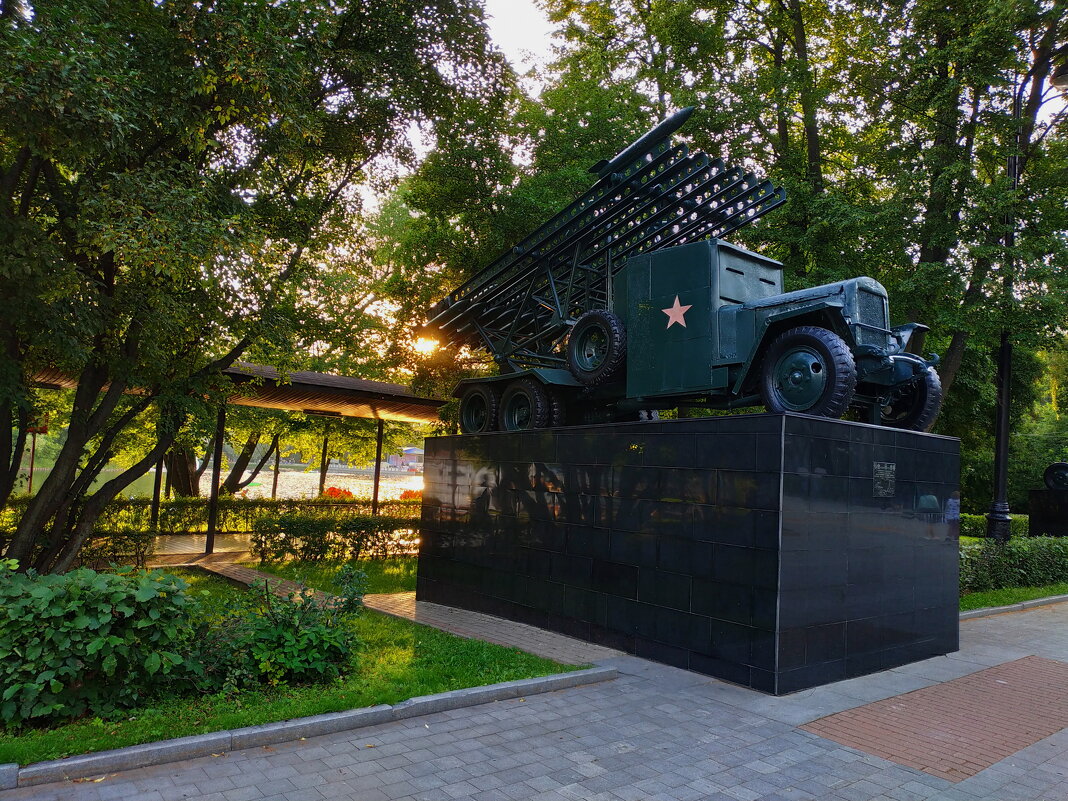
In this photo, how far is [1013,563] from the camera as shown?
1534cm

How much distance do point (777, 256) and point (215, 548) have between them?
16234 mm

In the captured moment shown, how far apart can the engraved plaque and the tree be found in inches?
309

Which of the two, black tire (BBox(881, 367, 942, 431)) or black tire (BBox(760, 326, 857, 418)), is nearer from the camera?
black tire (BBox(760, 326, 857, 418))

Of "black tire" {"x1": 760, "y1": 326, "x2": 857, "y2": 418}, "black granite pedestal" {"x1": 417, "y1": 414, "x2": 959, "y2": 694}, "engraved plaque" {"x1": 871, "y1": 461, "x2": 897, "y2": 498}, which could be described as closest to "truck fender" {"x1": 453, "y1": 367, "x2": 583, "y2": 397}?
"black granite pedestal" {"x1": 417, "y1": 414, "x2": 959, "y2": 694}

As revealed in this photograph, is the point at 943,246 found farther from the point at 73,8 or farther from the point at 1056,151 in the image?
the point at 73,8

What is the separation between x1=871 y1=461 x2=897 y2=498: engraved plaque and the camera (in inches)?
316

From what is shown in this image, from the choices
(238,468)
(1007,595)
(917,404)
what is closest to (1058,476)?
(1007,595)

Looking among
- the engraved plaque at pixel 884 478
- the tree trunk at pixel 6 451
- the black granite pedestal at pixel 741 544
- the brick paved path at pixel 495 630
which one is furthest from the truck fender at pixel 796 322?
the tree trunk at pixel 6 451

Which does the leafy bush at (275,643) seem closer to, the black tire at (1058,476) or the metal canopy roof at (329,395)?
the metal canopy roof at (329,395)

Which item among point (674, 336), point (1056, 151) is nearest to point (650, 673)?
point (674, 336)

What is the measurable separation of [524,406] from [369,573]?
6.44 m

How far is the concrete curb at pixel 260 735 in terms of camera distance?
4.42 meters

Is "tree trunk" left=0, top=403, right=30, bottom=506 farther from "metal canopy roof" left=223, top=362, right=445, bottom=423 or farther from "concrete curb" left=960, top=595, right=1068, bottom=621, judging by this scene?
"concrete curb" left=960, top=595, right=1068, bottom=621

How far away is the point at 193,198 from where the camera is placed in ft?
26.9
